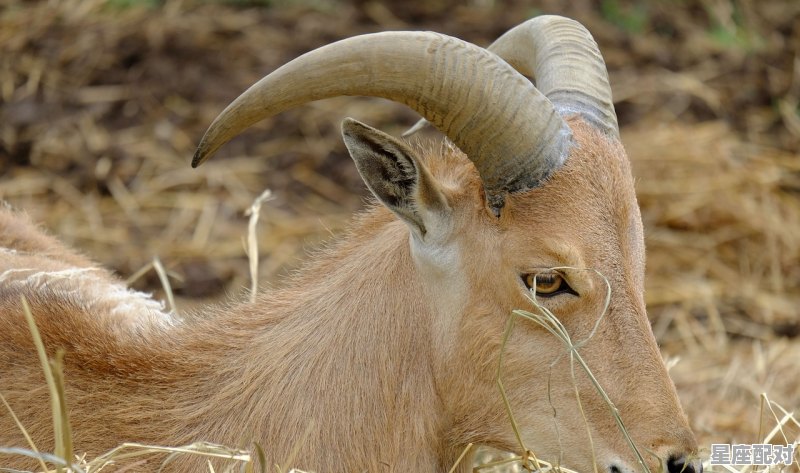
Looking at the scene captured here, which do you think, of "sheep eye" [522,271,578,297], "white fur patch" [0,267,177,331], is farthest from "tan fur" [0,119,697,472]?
"white fur patch" [0,267,177,331]

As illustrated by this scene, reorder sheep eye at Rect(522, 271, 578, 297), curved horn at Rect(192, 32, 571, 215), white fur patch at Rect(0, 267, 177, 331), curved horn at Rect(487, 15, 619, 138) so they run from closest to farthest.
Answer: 1. curved horn at Rect(192, 32, 571, 215)
2. sheep eye at Rect(522, 271, 578, 297)
3. curved horn at Rect(487, 15, 619, 138)
4. white fur patch at Rect(0, 267, 177, 331)

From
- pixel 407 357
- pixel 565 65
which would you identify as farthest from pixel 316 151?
pixel 407 357

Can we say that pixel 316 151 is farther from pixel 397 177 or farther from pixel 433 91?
pixel 433 91

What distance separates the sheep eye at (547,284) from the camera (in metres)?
4.40

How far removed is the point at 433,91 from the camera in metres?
4.36

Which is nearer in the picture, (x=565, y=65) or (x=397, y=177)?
(x=397, y=177)

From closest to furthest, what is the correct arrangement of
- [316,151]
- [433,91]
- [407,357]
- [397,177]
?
[433,91]
[397,177]
[407,357]
[316,151]

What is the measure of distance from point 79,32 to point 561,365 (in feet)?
30.1

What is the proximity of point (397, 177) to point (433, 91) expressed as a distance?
0.38m

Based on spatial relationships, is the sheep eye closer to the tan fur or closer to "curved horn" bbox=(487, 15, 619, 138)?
the tan fur

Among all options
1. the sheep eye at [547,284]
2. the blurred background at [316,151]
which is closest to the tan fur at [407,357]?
the sheep eye at [547,284]

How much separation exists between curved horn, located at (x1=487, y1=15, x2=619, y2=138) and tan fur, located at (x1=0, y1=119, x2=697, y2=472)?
21cm

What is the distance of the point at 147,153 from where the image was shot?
35.3ft

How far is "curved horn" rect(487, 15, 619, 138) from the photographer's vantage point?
4.89 metres
